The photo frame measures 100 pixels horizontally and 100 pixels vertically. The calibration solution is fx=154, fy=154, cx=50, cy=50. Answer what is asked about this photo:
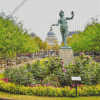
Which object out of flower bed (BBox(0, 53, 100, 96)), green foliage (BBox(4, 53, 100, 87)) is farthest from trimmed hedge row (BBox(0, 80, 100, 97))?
green foliage (BBox(4, 53, 100, 87))

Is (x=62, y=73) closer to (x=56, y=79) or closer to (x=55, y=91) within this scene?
(x=56, y=79)

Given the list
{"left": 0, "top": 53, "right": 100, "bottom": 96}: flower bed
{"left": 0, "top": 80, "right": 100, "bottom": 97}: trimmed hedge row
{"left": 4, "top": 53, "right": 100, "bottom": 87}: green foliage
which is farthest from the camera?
{"left": 4, "top": 53, "right": 100, "bottom": 87}: green foliage

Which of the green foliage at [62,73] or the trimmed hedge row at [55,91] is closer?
the trimmed hedge row at [55,91]

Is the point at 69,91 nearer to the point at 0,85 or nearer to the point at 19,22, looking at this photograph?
the point at 0,85

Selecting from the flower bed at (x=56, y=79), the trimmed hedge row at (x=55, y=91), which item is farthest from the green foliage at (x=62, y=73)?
the trimmed hedge row at (x=55, y=91)

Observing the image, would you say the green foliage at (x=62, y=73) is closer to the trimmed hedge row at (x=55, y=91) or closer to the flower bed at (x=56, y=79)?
the flower bed at (x=56, y=79)

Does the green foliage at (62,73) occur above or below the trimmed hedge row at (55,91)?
above

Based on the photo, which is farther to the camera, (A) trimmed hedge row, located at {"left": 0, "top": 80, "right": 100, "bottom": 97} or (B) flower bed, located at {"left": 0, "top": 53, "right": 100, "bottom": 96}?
(B) flower bed, located at {"left": 0, "top": 53, "right": 100, "bottom": 96}

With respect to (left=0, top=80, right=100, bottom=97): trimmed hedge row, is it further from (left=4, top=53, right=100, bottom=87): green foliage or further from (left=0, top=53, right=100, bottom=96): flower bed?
(left=4, top=53, right=100, bottom=87): green foliage

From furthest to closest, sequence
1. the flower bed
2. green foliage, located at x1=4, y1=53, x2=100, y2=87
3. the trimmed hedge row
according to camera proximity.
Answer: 1. green foliage, located at x1=4, y1=53, x2=100, y2=87
2. the flower bed
3. the trimmed hedge row

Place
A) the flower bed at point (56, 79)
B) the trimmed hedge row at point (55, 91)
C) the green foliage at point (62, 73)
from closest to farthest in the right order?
the trimmed hedge row at point (55, 91) → the flower bed at point (56, 79) → the green foliage at point (62, 73)

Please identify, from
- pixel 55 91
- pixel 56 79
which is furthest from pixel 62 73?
pixel 55 91

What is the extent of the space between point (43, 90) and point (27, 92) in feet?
2.57

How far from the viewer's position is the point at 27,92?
7.36 m
